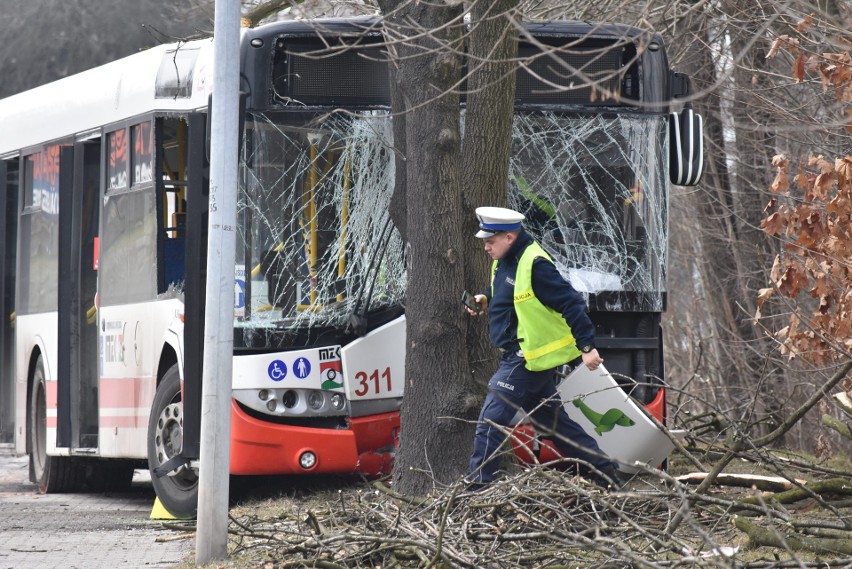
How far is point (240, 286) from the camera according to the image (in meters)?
9.23

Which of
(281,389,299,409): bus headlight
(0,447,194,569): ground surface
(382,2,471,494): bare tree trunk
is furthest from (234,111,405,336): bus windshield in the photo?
(0,447,194,569): ground surface

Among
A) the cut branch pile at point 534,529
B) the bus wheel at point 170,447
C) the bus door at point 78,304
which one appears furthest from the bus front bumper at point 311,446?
the bus door at point 78,304

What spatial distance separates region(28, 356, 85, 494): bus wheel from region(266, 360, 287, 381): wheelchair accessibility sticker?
11.9 feet

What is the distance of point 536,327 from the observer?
324 inches

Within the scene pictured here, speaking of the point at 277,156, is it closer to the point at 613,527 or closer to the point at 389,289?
the point at 389,289

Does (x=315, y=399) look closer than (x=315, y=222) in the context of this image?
No

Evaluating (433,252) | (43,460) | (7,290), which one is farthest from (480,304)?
(7,290)

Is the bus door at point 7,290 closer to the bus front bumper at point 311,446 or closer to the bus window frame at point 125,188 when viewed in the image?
the bus window frame at point 125,188

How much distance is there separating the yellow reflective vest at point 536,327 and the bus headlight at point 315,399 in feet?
5.58

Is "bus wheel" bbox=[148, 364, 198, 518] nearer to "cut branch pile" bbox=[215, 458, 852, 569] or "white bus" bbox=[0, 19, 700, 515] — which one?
"white bus" bbox=[0, 19, 700, 515]

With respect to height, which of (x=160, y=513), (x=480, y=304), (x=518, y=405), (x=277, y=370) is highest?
(x=480, y=304)

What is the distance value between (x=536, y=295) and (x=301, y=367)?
71.9 inches

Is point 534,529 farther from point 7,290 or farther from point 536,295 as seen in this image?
point 7,290

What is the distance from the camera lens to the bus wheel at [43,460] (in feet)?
40.5
